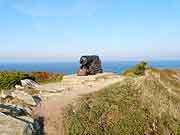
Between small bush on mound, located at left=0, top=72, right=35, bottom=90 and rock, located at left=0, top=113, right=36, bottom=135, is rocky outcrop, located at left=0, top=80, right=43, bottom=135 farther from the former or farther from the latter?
small bush on mound, located at left=0, top=72, right=35, bottom=90

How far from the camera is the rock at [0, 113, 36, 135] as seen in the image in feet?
34.8

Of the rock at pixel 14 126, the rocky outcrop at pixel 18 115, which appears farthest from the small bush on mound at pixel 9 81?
the rock at pixel 14 126

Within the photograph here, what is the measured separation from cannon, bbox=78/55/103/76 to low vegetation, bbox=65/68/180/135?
8883 mm

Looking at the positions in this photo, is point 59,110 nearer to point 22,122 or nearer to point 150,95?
point 22,122

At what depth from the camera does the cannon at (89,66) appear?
964 inches

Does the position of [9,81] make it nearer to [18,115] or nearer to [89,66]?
[89,66]

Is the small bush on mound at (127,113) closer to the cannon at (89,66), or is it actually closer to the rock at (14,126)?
the rock at (14,126)

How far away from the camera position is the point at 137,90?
15055 millimetres

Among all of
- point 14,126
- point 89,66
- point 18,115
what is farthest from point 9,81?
point 14,126

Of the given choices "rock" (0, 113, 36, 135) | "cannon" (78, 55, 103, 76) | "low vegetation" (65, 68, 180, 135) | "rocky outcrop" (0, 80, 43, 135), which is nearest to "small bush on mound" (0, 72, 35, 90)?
"cannon" (78, 55, 103, 76)

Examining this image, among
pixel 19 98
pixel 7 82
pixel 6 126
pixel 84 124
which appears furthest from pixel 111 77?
pixel 6 126

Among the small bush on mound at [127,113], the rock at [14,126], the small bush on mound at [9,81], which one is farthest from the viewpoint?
the small bush on mound at [9,81]

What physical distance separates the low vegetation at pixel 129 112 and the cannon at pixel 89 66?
8.88 metres

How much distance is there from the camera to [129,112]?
42.8ft
